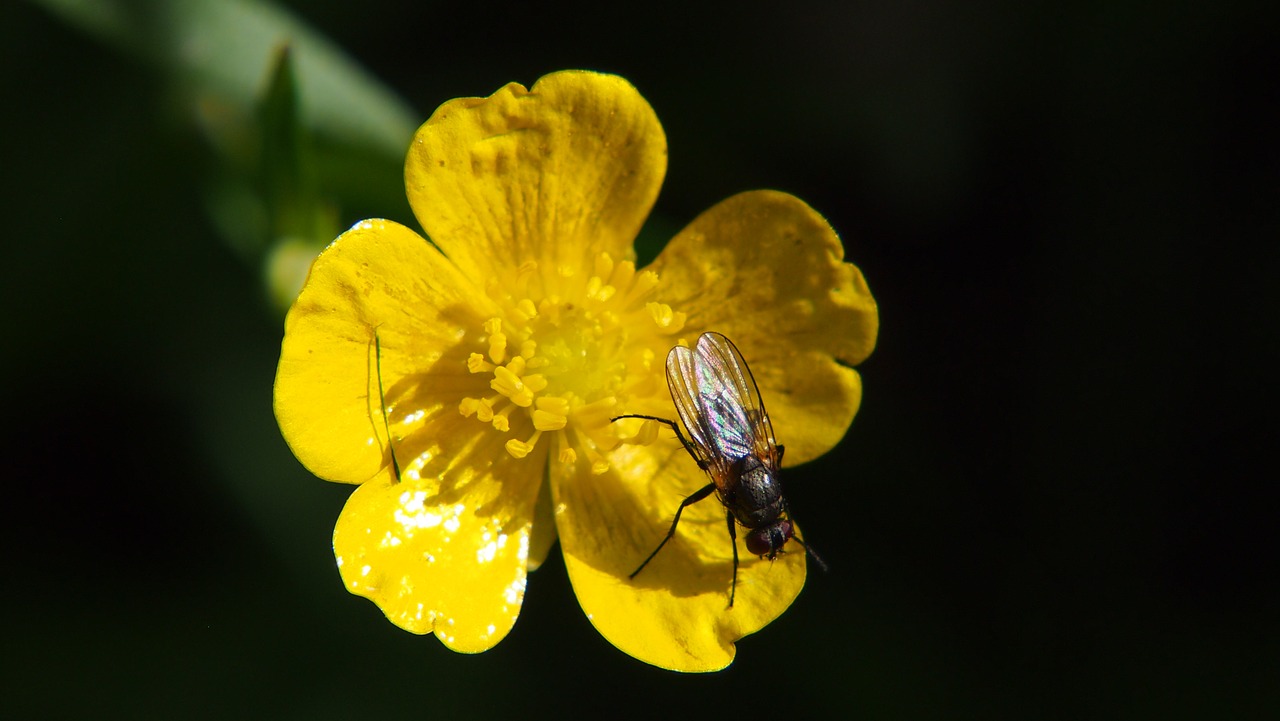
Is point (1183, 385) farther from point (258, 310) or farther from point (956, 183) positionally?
point (258, 310)

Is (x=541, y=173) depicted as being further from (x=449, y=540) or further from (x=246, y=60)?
(x=246, y=60)

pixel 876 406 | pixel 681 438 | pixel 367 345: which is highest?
pixel 367 345

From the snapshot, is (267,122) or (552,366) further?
(267,122)

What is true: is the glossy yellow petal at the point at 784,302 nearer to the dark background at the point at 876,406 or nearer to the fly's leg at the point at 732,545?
the fly's leg at the point at 732,545

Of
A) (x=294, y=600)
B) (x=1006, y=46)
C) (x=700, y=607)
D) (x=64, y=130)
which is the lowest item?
(x=294, y=600)

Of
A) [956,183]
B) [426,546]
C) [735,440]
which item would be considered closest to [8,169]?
[426,546]

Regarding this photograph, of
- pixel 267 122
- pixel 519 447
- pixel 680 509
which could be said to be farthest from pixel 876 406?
pixel 267 122
